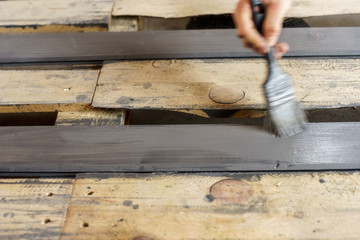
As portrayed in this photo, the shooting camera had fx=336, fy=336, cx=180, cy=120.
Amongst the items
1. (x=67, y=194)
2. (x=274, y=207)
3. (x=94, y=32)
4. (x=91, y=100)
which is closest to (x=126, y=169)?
(x=67, y=194)

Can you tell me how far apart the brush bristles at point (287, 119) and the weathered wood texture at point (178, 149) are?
0.10ft

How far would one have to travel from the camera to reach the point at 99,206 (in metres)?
0.96

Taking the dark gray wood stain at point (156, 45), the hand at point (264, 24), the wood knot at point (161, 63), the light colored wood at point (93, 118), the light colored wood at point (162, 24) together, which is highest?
the light colored wood at point (162, 24)

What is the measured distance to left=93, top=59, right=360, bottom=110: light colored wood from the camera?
3.86 ft

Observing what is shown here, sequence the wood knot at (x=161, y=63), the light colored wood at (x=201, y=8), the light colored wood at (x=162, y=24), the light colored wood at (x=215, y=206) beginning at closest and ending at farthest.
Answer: the light colored wood at (x=215, y=206)
the wood knot at (x=161, y=63)
the light colored wood at (x=201, y=8)
the light colored wood at (x=162, y=24)

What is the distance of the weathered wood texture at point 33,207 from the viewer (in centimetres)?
93

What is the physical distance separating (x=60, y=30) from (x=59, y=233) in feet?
3.43

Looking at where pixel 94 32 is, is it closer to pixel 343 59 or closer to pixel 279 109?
pixel 279 109

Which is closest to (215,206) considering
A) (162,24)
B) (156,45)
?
(156,45)

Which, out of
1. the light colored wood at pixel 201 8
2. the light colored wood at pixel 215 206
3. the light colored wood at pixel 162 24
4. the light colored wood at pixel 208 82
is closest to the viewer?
the light colored wood at pixel 215 206

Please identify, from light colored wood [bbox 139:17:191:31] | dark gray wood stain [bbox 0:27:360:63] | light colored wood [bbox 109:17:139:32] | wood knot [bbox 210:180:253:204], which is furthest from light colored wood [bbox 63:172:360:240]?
light colored wood [bbox 139:17:191:31]

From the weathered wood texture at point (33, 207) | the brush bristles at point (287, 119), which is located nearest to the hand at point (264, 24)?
the brush bristles at point (287, 119)

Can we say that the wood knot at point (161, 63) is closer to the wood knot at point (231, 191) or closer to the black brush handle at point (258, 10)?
the black brush handle at point (258, 10)

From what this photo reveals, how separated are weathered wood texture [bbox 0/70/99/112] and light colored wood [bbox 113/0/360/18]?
1.56 feet
